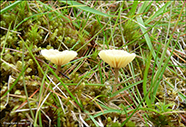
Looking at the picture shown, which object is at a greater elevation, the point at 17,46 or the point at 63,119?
the point at 17,46

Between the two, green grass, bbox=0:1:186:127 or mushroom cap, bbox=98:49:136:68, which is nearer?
green grass, bbox=0:1:186:127

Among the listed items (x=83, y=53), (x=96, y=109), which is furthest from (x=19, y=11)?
(x=96, y=109)

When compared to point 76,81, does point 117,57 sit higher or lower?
higher

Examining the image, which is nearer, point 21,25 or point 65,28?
point 21,25

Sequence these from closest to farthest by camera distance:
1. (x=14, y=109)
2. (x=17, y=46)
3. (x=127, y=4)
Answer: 1. (x=14, y=109)
2. (x=17, y=46)
3. (x=127, y=4)

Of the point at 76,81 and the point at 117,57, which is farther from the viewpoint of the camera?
the point at 76,81

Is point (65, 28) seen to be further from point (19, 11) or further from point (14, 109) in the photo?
point (14, 109)

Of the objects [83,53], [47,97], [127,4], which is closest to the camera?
[47,97]

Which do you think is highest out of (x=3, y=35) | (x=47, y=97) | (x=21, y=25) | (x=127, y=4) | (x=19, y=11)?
(x=127, y=4)

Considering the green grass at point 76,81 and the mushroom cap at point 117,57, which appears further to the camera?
the mushroom cap at point 117,57

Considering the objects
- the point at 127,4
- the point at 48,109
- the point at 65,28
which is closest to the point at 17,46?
the point at 65,28
